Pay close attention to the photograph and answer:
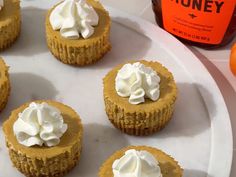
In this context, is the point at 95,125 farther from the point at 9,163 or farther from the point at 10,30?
the point at 10,30

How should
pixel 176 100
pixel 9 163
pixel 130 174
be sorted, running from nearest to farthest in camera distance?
pixel 130 174 → pixel 9 163 → pixel 176 100

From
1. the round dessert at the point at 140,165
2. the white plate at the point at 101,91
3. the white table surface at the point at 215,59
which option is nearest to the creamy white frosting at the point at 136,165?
the round dessert at the point at 140,165

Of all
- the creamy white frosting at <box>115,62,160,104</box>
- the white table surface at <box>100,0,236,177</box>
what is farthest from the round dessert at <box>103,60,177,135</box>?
the white table surface at <box>100,0,236,177</box>

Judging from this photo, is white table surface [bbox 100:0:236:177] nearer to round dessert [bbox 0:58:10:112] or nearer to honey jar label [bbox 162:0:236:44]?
honey jar label [bbox 162:0:236:44]

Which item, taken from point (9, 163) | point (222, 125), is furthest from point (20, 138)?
point (222, 125)

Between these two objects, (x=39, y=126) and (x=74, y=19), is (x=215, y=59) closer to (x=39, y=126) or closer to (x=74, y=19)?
(x=74, y=19)

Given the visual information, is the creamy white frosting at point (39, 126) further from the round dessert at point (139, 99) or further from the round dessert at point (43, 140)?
the round dessert at point (139, 99)
